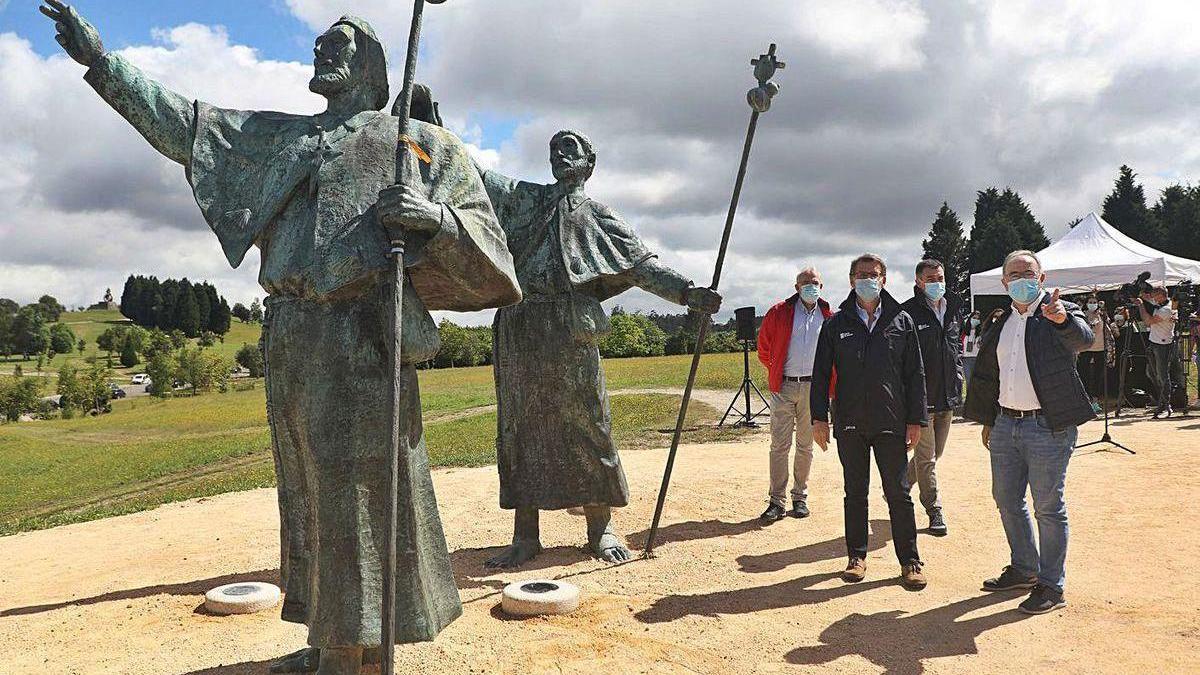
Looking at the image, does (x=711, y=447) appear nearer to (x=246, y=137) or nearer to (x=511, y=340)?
(x=511, y=340)

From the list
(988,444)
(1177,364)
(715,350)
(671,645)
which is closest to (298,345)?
(671,645)

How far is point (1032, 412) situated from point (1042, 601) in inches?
43.0

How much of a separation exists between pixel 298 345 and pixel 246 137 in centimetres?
95

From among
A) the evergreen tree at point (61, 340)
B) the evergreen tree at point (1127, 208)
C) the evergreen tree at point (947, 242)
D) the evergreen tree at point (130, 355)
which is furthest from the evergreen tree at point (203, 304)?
the evergreen tree at point (1127, 208)

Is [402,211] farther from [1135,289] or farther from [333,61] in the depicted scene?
[1135,289]

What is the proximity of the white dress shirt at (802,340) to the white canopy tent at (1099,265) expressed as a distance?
28.7 ft

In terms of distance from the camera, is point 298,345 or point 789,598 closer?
point 298,345

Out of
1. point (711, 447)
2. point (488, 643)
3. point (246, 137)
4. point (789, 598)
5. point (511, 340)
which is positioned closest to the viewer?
point (246, 137)

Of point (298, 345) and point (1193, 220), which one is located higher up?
point (1193, 220)

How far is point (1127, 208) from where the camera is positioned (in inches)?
2090

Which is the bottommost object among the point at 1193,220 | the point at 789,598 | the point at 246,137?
the point at 789,598

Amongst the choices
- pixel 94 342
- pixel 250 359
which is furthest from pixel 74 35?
pixel 94 342

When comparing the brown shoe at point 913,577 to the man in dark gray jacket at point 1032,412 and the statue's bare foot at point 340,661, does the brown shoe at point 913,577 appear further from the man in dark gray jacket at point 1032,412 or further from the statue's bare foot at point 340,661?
the statue's bare foot at point 340,661

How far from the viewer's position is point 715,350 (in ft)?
151
